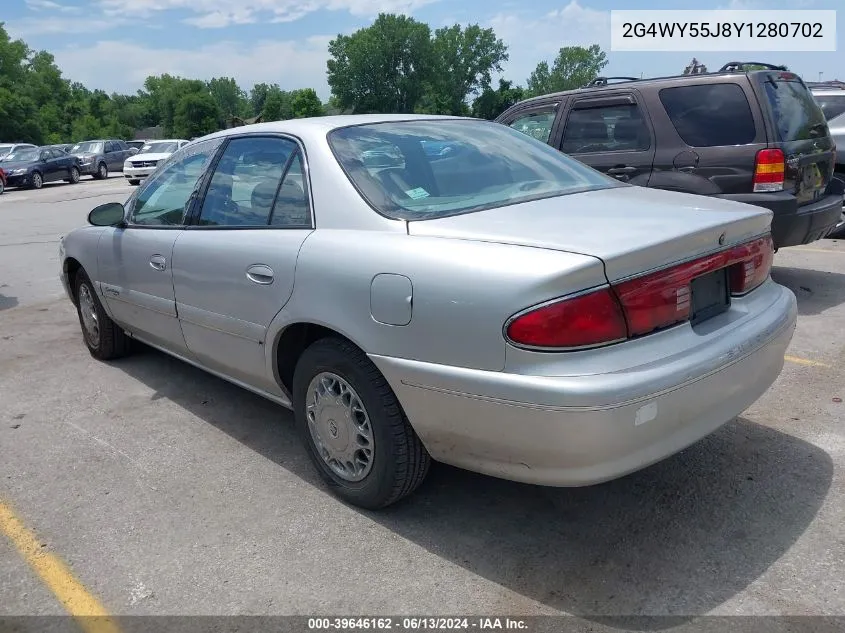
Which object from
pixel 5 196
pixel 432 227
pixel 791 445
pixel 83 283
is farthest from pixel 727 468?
pixel 5 196

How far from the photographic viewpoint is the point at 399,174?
3.15 meters

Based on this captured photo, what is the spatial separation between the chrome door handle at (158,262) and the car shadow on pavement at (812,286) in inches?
184

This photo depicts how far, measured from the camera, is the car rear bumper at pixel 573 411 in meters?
2.29

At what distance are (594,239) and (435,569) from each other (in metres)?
1.32

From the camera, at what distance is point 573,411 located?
227 centimetres

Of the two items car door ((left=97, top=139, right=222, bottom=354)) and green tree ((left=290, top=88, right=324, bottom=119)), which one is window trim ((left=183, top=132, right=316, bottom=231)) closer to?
car door ((left=97, top=139, right=222, bottom=354))

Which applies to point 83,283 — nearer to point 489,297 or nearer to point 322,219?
point 322,219

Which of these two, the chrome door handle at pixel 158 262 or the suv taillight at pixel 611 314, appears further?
the chrome door handle at pixel 158 262

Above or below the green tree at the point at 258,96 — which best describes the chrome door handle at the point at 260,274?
below

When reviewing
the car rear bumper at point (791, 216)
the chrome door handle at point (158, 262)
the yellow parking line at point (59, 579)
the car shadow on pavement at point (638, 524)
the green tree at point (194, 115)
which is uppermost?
the green tree at point (194, 115)

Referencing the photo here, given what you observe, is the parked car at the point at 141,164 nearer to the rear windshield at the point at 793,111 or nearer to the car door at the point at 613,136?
the car door at the point at 613,136

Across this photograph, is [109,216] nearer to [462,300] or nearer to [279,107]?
[462,300]

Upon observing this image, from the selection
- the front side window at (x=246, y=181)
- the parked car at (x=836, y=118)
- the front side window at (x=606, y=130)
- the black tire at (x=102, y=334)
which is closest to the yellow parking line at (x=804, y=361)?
the front side window at (x=606, y=130)

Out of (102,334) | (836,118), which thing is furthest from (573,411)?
(836,118)
